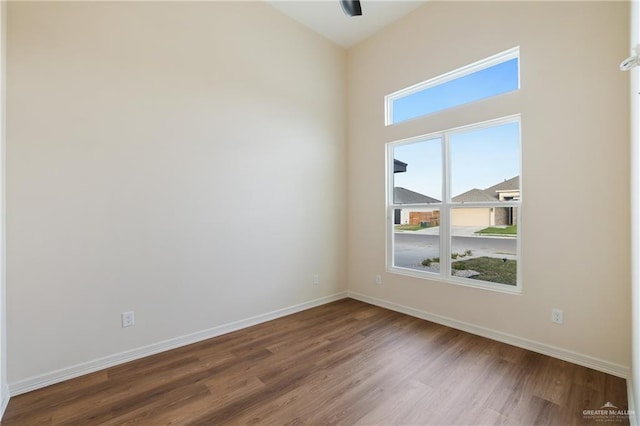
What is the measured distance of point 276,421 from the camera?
1729 mm

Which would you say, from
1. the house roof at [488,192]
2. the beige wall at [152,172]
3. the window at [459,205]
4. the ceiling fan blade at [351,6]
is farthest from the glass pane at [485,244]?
the ceiling fan blade at [351,6]

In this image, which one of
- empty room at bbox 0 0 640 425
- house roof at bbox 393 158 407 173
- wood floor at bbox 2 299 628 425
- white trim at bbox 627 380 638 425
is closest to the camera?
white trim at bbox 627 380 638 425

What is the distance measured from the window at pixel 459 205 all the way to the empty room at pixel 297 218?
0.07 feet

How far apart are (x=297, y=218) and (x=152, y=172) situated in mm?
1708

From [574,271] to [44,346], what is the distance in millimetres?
4208

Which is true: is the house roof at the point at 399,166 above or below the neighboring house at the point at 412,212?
above

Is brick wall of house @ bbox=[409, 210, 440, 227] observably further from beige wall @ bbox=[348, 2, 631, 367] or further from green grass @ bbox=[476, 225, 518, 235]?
beige wall @ bbox=[348, 2, 631, 367]

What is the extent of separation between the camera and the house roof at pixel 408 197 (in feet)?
11.5

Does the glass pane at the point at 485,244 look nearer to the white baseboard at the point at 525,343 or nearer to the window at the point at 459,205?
the window at the point at 459,205

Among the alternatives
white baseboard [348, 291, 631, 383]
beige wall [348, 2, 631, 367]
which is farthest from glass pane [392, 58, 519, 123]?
white baseboard [348, 291, 631, 383]

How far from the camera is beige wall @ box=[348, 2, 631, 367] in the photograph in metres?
2.19

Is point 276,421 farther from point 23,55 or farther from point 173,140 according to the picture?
point 23,55

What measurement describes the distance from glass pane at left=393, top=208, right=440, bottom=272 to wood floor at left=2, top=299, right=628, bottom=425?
943mm

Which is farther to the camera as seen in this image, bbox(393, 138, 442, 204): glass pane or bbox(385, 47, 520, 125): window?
bbox(393, 138, 442, 204): glass pane
